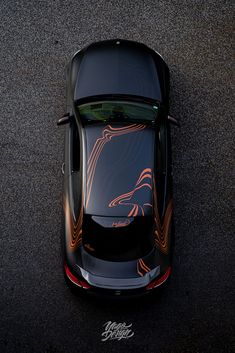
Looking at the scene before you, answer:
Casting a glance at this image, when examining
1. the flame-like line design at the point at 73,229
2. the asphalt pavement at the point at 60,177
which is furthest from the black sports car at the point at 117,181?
the asphalt pavement at the point at 60,177

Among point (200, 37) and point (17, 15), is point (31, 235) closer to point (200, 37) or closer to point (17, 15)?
point (17, 15)

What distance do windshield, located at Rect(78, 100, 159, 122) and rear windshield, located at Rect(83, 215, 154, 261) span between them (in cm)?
138

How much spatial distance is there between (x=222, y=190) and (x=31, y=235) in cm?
292

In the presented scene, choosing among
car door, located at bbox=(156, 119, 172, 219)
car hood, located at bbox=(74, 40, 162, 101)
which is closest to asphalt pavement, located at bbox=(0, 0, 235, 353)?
car door, located at bbox=(156, 119, 172, 219)

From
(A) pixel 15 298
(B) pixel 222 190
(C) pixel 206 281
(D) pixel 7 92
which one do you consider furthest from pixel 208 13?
(A) pixel 15 298

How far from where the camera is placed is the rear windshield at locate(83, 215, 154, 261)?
6285mm

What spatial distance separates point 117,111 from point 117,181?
1.02 metres

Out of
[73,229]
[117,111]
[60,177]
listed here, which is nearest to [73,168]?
[60,177]

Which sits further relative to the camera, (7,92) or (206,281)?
(7,92)

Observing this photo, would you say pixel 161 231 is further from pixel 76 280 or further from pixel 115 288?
pixel 76 280

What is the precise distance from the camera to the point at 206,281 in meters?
6.97

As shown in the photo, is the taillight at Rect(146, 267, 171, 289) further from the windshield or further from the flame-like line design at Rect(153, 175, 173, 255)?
the windshield

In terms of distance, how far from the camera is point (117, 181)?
6.34 meters

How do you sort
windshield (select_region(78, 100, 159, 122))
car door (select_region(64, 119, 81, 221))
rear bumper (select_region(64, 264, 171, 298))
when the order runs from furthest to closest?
1. windshield (select_region(78, 100, 159, 122))
2. car door (select_region(64, 119, 81, 221))
3. rear bumper (select_region(64, 264, 171, 298))
